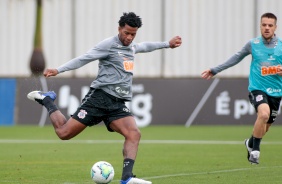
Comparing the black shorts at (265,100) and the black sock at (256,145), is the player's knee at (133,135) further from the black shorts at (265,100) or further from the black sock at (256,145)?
the black shorts at (265,100)

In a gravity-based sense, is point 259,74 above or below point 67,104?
above

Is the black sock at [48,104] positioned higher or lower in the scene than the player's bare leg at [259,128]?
higher

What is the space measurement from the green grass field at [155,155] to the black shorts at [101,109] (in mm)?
969

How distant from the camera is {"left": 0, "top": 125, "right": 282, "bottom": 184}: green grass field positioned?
14.0 meters

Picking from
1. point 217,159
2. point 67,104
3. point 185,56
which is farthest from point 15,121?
point 217,159

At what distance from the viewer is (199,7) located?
3284 centimetres

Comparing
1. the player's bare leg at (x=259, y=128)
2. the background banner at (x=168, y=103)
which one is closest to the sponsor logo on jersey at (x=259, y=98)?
the player's bare leg at (x=259, y=128)

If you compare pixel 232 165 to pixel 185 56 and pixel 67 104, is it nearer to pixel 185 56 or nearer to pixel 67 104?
pixel 67 104

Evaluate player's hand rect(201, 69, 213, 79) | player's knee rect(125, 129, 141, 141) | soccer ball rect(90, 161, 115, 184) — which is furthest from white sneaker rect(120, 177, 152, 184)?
Answer: player's hand rect(201, 69, 213, 79)

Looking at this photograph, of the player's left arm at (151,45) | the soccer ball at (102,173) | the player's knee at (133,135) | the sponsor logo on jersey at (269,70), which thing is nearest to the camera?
the soccer ball at (102,173)

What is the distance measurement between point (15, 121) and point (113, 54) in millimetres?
14516

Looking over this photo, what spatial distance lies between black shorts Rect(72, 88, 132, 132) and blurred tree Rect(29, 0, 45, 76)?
18.4 meters

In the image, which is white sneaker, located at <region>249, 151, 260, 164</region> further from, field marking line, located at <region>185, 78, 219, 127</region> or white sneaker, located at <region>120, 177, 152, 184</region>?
field marking line, located at <region>185, 78, 219, 127</region>

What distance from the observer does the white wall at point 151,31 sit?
3250 cm
